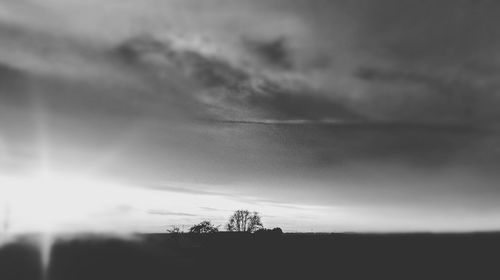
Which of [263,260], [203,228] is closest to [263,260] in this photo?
[263,260]

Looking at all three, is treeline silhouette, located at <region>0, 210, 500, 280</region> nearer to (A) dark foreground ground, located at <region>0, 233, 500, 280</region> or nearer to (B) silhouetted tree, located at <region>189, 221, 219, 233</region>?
(A) dark foreground ground, located at <region>0, 233, 500, 280</region>

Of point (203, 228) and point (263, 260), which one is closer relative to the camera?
point (263, 260)

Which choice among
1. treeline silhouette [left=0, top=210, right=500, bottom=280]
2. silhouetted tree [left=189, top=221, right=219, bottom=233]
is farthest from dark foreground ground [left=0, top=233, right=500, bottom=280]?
silhouetted tree [left=189, top=221, right=219, bottom=233]

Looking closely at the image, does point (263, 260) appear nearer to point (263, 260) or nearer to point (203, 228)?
point (263, 260)

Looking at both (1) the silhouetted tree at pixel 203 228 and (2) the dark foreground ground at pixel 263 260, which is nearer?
(2) the dark foreground ground at pixel 263 260

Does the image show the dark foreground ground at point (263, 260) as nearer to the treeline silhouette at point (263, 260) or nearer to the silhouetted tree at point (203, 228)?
the treeline silhouette at point (263, 260)

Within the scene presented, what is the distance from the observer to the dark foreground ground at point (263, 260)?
35.7 m

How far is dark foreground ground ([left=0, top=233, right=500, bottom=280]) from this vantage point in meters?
35.7

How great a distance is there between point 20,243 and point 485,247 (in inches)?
2150

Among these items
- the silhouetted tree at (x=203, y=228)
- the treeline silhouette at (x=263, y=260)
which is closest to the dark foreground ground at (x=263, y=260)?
the treeline silhouette at (x=263, y=260)

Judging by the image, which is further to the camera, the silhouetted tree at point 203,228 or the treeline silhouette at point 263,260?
the silhouetted tree at point 203,228

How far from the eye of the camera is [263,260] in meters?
40.9

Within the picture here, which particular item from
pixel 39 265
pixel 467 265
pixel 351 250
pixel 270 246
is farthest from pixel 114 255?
pixel 467 265

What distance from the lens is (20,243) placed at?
177 feet
